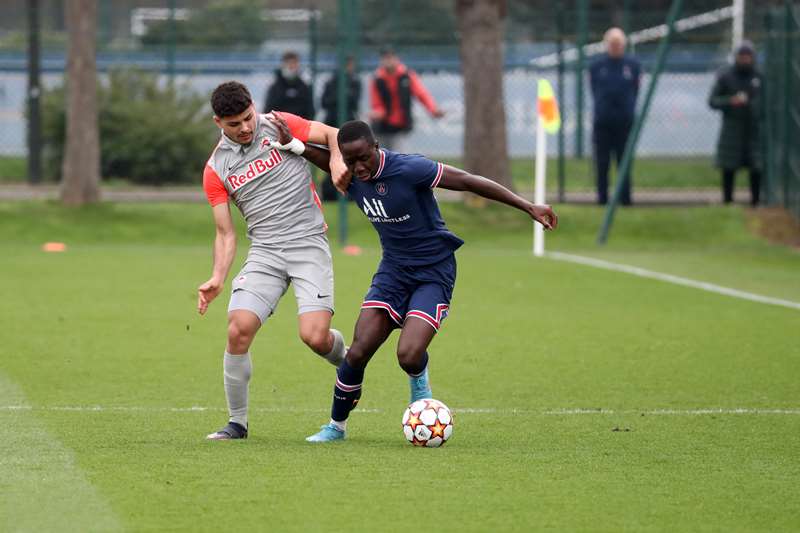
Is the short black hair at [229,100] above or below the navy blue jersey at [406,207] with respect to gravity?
above

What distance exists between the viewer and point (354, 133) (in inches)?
281

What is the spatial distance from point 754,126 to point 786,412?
41.6ft

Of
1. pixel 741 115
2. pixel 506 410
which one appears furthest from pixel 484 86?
pixel 506 410

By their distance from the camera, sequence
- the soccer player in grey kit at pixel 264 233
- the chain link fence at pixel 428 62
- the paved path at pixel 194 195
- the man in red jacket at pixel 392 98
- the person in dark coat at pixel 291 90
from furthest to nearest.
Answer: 1. the chain link fence at pixel 428 62
2. the paved path at pixel 194 195
3. the man in red jacket at pixel 392 98
4. the person in dark coat at pixel 291 90
5. the soccer player in grey kit at pixel 264 233

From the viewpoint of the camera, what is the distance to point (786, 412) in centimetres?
830

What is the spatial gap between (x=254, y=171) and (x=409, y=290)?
3.33 ft

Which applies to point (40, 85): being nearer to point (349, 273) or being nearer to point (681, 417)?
point (349, 273)

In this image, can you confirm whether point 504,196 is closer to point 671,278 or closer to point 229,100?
point 229,100

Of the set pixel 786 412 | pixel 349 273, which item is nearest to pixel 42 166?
pixel 349 273

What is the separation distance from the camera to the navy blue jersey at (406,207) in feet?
24.0

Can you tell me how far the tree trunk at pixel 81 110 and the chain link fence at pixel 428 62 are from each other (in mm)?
3796

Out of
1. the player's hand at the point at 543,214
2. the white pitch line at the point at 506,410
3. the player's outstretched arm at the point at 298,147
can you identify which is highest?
the player's outstretched arm at the point at 298,147

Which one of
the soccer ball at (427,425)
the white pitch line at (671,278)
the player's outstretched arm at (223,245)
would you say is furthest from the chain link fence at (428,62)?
the soccer ball at (427,425)

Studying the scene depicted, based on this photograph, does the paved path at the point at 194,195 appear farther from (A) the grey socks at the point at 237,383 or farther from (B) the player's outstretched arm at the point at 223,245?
(A) the grey socks at the point at 237,383
